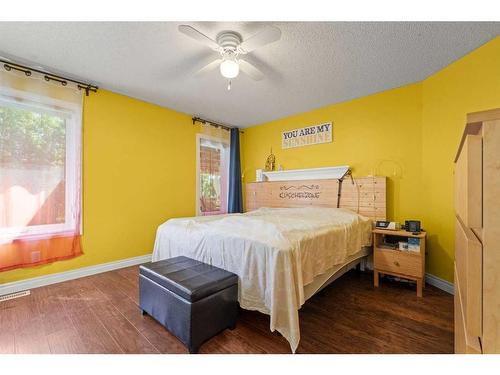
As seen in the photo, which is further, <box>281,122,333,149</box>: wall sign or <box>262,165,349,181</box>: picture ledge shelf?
<box>281,122,333,149</box>: wall sign

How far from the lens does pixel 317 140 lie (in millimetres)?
3664

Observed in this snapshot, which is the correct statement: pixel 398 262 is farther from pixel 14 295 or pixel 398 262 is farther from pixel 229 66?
pixel 14 295

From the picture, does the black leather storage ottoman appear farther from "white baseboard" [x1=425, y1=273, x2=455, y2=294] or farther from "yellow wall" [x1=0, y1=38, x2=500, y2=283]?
"white baseboard" [x1=425, y1=273, x2=455, y2=294]

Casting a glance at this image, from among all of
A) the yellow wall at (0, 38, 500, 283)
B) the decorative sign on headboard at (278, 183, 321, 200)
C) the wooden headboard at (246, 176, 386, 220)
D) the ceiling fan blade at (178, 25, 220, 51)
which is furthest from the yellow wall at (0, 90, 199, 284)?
the ceiling fan blade at (178, 25, 220, 51)

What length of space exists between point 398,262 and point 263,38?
2.55 metres

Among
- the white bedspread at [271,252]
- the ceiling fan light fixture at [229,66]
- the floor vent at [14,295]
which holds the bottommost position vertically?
the floor vent at [14,295]

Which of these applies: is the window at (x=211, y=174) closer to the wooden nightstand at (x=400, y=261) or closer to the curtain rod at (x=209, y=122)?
the curtain rod at (x=209, y=122)

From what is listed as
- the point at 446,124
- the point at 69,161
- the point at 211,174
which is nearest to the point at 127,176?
the point at 69,161

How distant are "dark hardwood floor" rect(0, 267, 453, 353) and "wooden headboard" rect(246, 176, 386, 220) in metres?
1.03

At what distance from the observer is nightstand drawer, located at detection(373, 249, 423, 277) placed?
2.29 meters

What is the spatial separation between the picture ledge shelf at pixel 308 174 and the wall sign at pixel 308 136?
1.58 ft

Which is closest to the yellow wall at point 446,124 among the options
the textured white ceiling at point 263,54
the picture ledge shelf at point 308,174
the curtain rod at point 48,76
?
the textured white ceiling at point 263,54

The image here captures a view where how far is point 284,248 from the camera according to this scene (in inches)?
60.5

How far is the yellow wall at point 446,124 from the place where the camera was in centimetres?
203
